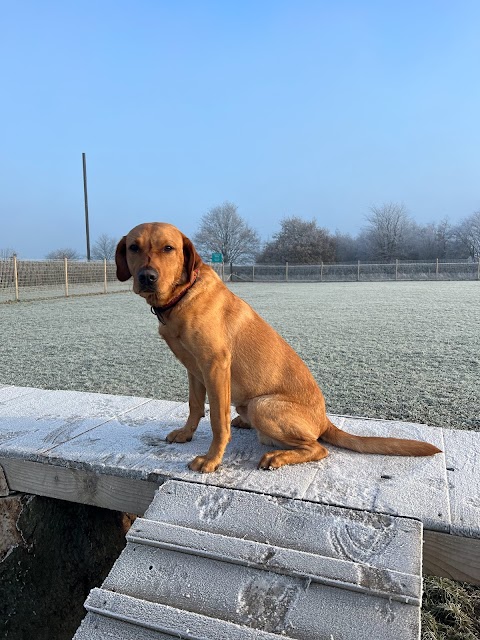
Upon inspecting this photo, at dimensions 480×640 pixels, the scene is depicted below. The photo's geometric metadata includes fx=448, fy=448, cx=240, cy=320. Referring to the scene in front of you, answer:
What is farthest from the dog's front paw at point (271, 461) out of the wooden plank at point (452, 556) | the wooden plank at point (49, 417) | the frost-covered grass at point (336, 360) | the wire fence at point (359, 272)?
the wire fence at point (359, 272)

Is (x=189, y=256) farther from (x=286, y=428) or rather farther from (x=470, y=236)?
(x=470, y=236)

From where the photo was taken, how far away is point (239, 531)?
5.46 ft

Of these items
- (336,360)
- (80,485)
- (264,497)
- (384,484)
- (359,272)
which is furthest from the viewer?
(359,272)

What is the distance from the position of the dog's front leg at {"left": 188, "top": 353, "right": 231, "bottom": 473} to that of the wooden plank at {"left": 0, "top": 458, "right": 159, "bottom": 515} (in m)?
0.26

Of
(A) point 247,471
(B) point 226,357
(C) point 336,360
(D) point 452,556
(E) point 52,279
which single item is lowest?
(C) point 336,360

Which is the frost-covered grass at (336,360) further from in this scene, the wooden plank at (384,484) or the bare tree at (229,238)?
the bare tree at (229,238)

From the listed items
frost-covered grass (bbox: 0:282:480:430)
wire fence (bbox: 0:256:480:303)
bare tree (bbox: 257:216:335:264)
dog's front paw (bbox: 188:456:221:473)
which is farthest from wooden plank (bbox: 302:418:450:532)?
bare tree (bbox: 257:216:335:264)

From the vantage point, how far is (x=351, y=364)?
5.70m

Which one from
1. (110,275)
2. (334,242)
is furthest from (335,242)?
(110,275)

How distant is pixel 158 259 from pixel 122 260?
0.29 m

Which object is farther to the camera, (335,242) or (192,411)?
(335,242)

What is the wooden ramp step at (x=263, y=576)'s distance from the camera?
1.34 meters

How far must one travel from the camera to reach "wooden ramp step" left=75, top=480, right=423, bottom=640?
134 centimetres

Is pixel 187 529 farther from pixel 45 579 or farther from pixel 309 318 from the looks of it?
pixel 309 318
